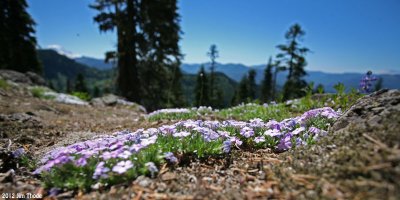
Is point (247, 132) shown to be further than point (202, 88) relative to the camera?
No

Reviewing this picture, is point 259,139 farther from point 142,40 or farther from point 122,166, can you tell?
point 142,40

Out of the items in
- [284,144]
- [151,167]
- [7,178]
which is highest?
[284,144]

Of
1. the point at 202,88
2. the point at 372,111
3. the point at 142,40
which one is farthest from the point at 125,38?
the point at 372,111

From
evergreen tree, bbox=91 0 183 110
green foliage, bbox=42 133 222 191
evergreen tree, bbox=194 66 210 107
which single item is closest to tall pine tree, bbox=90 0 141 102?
evergreen tree, bbox=91 0 183 110

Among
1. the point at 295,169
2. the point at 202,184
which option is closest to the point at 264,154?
the point at 295,169

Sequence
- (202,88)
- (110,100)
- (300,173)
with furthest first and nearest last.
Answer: (110,100) < (202,88) < (300,173)

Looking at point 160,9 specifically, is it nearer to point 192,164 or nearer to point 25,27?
point 192,164

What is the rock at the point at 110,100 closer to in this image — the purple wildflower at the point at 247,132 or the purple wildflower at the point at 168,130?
the purple wildflower at the point at 168,130
